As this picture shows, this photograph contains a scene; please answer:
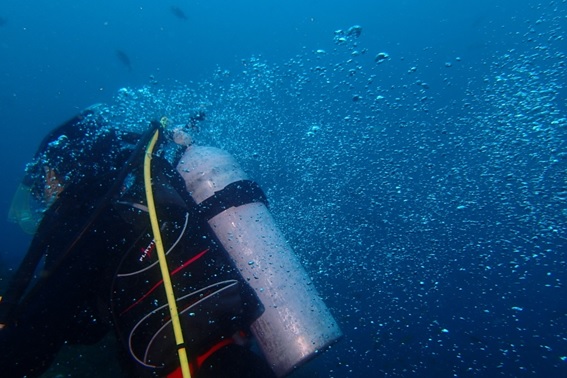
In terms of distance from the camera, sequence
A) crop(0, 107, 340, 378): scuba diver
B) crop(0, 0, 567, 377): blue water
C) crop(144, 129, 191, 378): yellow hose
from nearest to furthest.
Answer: crop(144, 129, 191, 378): yellow hose
crop(0, 107, 340, 378): scuba diver
crop(0, 0, 567, 377): blue water

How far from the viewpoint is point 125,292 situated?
1.99m

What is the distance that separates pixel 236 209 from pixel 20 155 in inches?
4411

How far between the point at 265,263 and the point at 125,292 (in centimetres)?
139

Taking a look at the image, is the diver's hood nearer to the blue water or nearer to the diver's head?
the diver's head

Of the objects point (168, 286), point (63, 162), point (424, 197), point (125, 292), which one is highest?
point (63, 162)

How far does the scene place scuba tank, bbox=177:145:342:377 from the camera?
295 cm

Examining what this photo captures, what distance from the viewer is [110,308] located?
1940 mm

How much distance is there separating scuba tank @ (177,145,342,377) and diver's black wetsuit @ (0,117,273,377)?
77 centimetres

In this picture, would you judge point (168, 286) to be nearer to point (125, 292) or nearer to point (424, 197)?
point (125, 292)

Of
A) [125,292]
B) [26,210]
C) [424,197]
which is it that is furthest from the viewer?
[424,197]

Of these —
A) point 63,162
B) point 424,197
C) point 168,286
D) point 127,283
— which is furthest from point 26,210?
point 424,197

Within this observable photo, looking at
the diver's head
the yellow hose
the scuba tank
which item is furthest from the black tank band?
the yellow hose

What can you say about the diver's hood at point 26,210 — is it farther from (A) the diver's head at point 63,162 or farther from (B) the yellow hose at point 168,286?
(B) the yellow hose at point 168,286

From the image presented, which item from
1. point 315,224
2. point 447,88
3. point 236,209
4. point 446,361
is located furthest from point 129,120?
point 447,88
